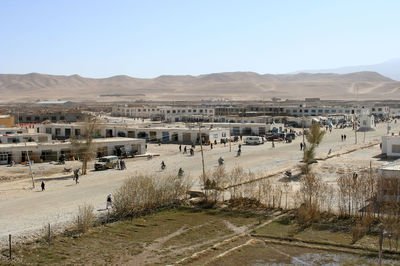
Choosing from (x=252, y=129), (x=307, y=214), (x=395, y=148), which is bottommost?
(x=307, y=214)

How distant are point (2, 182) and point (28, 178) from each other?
168 cm

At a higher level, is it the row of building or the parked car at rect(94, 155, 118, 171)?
the row of building

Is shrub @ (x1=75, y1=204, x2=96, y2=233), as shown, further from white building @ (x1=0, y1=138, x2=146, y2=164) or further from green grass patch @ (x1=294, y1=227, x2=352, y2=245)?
white building @ (x1=0, y1=138, x2=146, y2=164)

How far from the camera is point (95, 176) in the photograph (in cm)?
2942

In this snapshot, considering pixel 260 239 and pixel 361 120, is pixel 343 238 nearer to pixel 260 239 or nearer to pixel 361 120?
pixel 260 239

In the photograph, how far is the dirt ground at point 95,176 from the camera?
19.1m

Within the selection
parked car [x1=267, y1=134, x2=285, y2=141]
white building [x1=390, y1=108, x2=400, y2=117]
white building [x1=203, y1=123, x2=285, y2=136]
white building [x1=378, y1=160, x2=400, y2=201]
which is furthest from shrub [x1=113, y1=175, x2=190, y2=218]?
white building [x1=390, y1=108, x2=400, y2=117]

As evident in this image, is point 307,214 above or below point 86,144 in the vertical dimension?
below

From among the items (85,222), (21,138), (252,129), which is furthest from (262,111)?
(85,222)

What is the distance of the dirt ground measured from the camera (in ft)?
62.6

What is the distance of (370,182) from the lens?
18109mm

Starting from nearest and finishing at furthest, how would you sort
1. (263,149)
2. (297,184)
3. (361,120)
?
→ (297,184) < (263,149) < (361,120)

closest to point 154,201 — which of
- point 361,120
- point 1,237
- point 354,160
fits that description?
point 1,237

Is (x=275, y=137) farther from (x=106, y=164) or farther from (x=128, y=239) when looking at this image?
(x=128, y=239)
